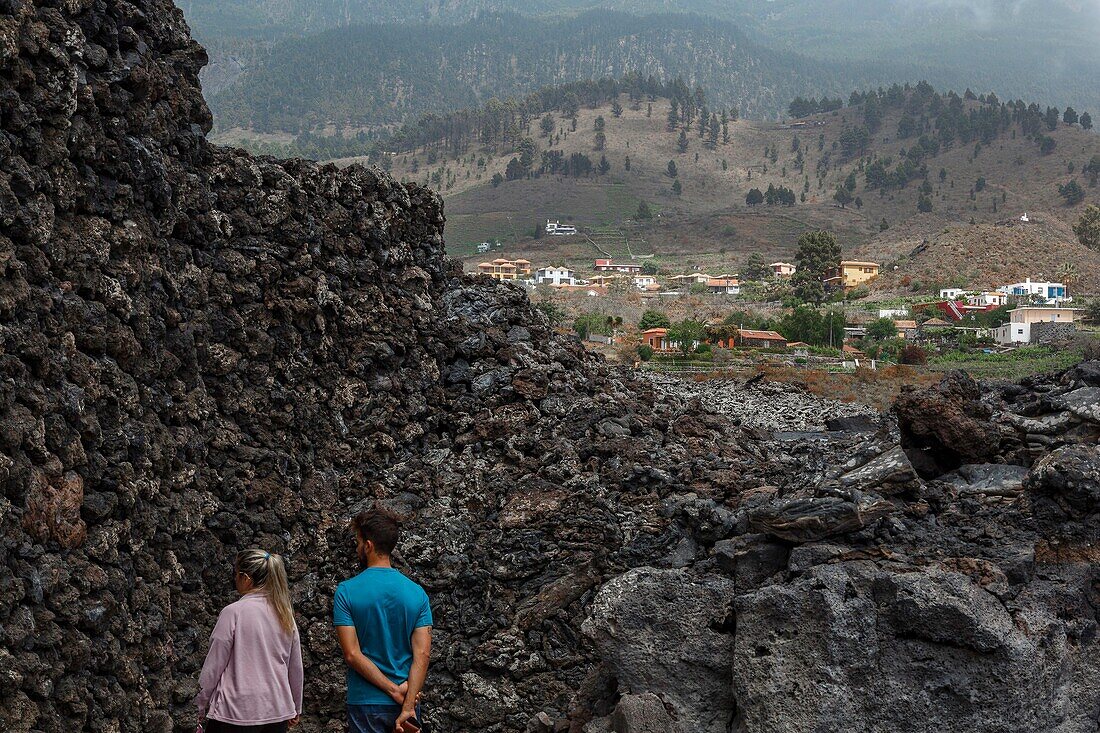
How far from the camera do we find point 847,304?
66938mm

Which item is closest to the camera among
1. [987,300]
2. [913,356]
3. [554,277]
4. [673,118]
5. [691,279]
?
[913,356]

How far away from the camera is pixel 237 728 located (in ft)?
12.6

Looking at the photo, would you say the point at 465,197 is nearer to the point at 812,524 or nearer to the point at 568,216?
the point at 568,216

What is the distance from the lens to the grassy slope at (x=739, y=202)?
9244 cm

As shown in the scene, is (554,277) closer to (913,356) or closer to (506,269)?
(506,269)

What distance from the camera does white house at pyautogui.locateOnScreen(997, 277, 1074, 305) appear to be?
64688 millimetres

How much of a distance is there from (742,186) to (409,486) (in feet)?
426

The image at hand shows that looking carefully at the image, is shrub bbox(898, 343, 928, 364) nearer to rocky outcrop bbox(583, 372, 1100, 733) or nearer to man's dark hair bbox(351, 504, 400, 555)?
rocky outcrop bbox(583, 372, 1100, 733)

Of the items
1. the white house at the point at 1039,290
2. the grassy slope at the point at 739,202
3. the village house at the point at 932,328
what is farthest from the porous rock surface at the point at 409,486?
the grassy slope at the point at 739,202

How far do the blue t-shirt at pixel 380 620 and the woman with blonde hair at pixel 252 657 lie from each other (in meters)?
0.22

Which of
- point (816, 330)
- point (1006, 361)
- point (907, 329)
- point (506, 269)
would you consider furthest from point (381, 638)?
point (506, 269)

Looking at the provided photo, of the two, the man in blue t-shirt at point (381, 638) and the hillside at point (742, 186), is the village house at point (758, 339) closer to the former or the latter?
A: the hillside at point (742, 186)

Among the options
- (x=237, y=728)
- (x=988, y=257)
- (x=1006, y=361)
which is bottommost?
(x=988, y=257)

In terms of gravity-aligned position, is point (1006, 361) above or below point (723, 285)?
above
